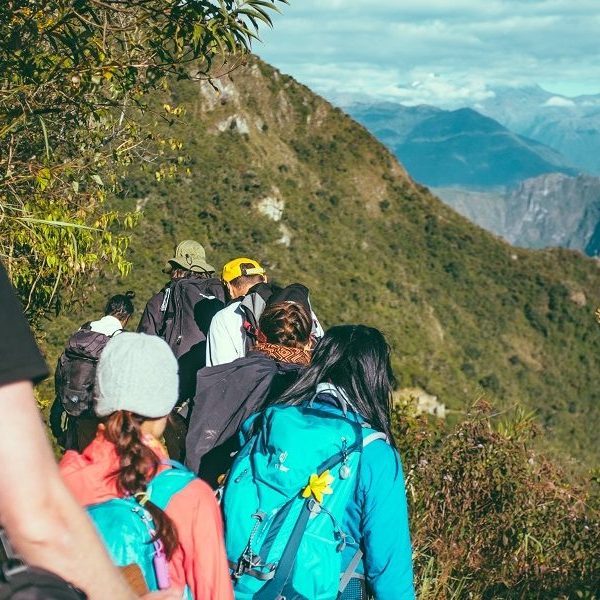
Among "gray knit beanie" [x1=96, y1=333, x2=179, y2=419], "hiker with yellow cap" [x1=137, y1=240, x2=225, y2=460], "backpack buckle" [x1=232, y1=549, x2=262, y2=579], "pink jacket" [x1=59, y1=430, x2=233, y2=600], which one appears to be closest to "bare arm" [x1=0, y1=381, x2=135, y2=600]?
"pink jacket" [x1=59, y1=430, x2=233, y2=600]

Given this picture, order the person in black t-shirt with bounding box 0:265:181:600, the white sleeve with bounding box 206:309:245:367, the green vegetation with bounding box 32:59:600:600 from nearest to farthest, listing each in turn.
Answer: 1. the person in black t-shirt with bounding box 0:265:181:600
2. the white sleeve with bounding box 206:309:245:367
3. the green vegetation with bounding box 32:59:600:600

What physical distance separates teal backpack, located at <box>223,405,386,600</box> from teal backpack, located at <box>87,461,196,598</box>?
488 millimetres

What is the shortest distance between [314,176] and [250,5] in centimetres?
4619

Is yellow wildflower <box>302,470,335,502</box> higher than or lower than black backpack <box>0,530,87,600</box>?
lower

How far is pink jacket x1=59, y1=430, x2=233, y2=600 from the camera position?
76.4 inches

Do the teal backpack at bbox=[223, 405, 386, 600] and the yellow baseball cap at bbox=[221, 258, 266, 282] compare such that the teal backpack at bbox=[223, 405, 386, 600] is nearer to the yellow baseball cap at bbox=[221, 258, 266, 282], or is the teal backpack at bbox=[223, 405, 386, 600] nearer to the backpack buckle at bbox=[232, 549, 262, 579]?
the backpack buckle at bbox=[232, 549, 262, 579]

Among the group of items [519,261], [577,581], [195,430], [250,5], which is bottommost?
[519,261]

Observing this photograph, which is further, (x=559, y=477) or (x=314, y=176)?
Result: (x=314, y=176)

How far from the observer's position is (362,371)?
2662 millimetres

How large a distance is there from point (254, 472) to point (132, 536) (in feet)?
2.16

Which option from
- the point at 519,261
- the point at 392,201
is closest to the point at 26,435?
the point at 392,201

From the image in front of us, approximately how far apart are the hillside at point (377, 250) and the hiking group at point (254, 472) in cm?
2847

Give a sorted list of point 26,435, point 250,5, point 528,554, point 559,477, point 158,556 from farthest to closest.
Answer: point 559,477
point 528,554
point 250,5
point 158,556
point 26,435

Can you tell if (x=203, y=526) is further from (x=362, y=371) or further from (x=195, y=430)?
(x=195, y=430)
